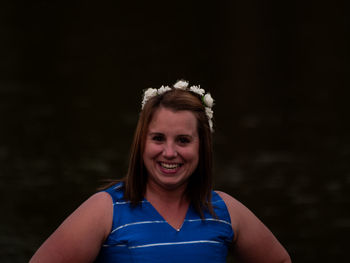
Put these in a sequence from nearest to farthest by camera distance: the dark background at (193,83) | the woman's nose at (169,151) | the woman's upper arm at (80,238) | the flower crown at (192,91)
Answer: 1. the woman's upper arm at (80,238)
2. the woman's nose at (169,151)
3. the flower crown at (192,91)
4. the dark background at (193,83)

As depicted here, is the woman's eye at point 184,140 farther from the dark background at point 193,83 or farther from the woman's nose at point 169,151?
the dark background at point 193,83

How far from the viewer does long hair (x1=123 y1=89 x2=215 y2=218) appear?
2979 mm

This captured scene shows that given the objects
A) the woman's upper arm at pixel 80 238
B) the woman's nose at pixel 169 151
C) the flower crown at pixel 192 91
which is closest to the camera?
the woman's upper arm at pixel 80 238

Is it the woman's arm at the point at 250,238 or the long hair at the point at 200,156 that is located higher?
the long hair at the point at 200,156

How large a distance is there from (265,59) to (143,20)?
495cm

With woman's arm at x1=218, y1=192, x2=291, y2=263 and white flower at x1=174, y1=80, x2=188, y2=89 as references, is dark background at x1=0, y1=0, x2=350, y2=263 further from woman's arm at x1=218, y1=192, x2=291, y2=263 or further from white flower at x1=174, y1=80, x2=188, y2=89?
white flower at x1=174, y1=80, x2=188, y2=89

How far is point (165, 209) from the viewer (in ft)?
9.84

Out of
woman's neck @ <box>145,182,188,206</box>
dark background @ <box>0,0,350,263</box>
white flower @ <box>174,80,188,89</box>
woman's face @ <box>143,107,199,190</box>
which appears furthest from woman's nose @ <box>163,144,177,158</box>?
dark background @ <box>0,0,350,263</box>

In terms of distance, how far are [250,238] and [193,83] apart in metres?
9.01

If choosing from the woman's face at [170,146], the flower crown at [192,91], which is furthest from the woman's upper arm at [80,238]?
the flower crown at [192,91]

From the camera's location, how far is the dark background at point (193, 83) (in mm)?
7539

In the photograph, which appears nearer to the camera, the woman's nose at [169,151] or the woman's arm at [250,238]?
the woman's nose at [169,151]

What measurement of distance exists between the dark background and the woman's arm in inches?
133

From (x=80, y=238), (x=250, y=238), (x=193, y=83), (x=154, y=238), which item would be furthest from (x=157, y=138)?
(x=193, y=83)
